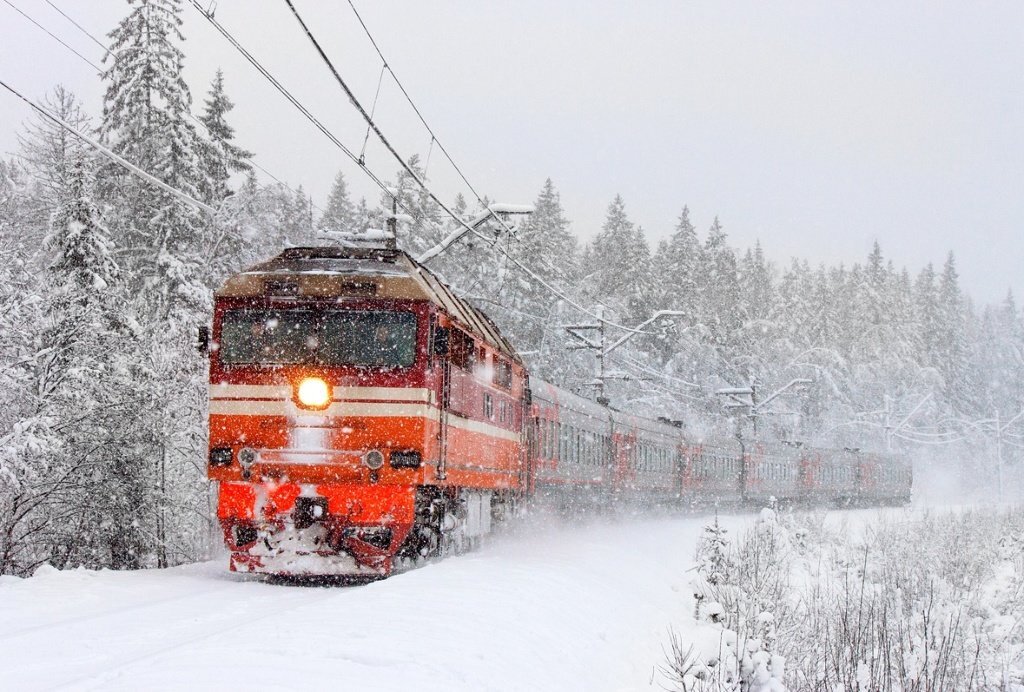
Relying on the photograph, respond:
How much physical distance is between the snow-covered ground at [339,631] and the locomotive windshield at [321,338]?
2.37 m

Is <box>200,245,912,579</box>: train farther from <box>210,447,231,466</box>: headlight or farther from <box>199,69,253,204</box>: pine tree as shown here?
<box>199,69,253,204</box>: pine tree

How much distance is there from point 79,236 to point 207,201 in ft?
29.3

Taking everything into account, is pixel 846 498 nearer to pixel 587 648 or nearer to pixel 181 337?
pixel 181 337

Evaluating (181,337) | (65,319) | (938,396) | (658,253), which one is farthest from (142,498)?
(938,396)

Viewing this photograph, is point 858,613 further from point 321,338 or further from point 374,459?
point 321,338

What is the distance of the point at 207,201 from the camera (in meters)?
31.2

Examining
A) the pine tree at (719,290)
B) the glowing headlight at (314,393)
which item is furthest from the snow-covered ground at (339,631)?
the pine tree at (719,290)

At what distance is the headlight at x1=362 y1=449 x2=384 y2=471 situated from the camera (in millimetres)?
11094

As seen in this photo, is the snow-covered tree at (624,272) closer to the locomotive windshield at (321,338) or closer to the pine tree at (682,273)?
the pine tree at (682,273)

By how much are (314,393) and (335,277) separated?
53.2 inches

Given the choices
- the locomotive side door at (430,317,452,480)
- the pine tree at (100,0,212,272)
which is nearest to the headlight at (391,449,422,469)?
the locomotive side door at (430,317,452,480)

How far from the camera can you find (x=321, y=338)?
1155cm

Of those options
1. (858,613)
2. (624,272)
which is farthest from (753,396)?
(858,613)

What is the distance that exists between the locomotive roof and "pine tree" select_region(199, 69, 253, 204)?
20.4 meters
